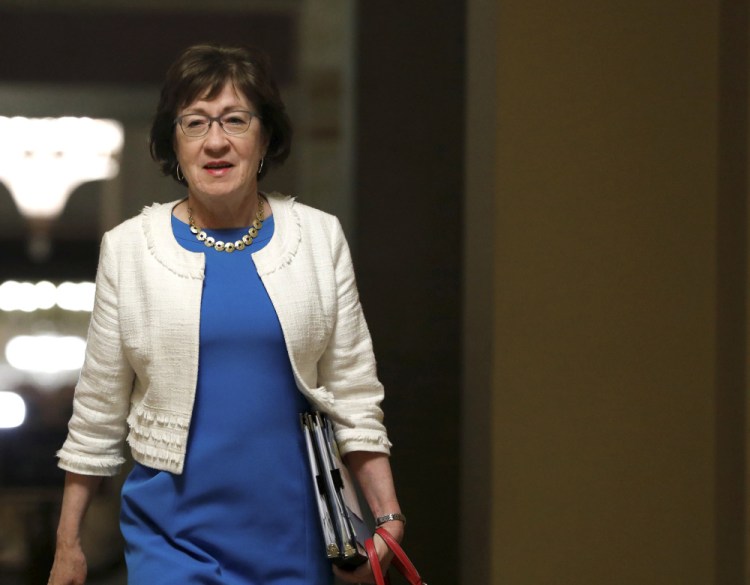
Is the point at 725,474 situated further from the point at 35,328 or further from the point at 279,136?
the point at 35,328

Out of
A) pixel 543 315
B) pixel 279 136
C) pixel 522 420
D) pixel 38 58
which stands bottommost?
pixel 522 420

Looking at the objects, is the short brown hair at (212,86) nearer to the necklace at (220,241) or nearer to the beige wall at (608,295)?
the necklace at (220,241)

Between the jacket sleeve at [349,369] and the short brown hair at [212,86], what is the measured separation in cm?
32

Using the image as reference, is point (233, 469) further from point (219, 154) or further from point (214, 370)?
point (219, 154)

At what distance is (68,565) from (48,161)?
209 cm

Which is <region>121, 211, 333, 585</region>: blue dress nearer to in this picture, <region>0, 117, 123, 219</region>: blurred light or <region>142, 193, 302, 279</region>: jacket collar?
<region>142, 193, 302, 279</region>: jacket collar

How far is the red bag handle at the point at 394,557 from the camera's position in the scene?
9.08 feet

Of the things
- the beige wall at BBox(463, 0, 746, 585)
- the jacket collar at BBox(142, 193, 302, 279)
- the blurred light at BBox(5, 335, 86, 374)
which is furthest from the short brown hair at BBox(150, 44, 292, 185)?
the blurred light at BBox(5, 335, 86, 374)

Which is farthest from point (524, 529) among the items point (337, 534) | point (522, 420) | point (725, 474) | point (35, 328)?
point (35, 328)

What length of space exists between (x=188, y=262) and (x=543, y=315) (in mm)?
1395

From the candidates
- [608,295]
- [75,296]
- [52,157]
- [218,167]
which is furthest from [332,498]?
[52,157]

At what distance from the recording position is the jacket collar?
2.79 m

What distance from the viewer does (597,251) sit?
3861 millimetres

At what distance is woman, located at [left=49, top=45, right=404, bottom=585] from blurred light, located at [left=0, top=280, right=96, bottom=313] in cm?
163
